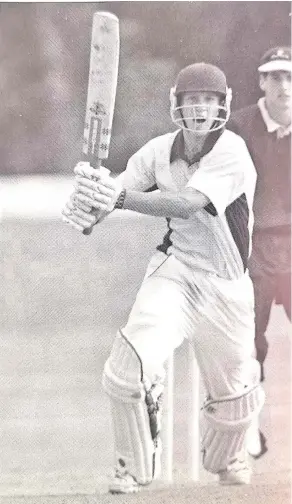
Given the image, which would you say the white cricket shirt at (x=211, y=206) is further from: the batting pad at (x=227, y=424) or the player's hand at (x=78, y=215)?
the batting pad at (x=227, y=424)

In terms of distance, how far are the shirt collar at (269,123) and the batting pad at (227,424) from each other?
27.4 inches

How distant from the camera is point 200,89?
2.43 m

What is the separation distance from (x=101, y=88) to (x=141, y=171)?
0.82ft

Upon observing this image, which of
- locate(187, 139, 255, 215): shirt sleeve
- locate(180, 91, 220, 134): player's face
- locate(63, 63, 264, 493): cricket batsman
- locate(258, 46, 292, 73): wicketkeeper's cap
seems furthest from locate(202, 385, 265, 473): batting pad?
locate(258, 46, 292, 73): wicketkeeper's cap

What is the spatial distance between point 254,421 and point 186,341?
295mm

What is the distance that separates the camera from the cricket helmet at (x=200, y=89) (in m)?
2.43

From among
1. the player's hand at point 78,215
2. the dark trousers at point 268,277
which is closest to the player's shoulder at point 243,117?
the dark trousers at point 268,277

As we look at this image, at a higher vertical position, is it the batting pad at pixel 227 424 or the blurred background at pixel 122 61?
the blurred background at pixel 122 61

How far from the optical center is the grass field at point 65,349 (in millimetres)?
2480

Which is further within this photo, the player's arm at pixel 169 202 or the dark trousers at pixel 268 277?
the dark trousers at pixel 268 277

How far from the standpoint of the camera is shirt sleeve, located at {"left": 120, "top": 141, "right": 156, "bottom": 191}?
2.46m

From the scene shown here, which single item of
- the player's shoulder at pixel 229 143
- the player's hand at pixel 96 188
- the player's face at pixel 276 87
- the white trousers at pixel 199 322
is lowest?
the white trousers at pixel 199 322

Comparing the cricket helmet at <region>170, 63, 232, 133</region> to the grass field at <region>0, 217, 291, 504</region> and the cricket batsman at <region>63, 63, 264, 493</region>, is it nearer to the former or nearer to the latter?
the cricket batsman at <region>63, 63, 264, 493</region>

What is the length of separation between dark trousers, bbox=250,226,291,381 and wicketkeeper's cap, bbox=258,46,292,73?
44 cm
